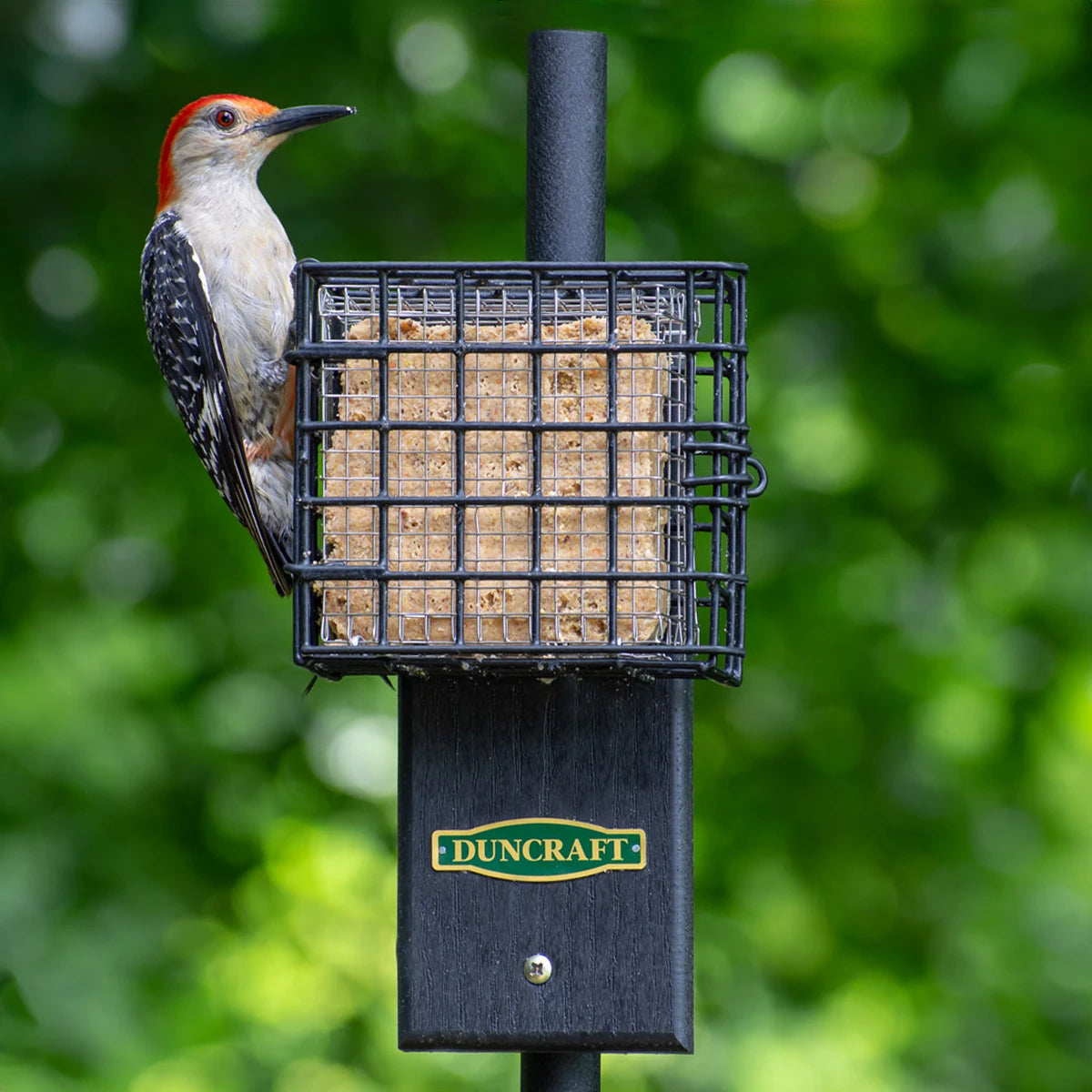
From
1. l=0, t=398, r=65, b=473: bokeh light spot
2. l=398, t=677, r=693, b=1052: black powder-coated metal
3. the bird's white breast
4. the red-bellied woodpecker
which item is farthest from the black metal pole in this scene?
l=0, t=398, r=65, b=473: bokeh light spot

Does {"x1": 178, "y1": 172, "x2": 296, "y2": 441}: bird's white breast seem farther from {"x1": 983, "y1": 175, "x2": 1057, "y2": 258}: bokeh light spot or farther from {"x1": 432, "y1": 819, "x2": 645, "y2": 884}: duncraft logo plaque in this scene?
{"x1": 983, "y1": 175, "x2": 1057, "y2": 258}: bokeh light spot

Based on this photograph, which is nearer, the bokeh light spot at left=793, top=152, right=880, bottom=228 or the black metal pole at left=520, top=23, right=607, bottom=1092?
the black metal pole at left=520, top=23, right=607, bottom=1092

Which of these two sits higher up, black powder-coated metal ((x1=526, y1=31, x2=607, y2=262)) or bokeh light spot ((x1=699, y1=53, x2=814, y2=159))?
bokeh light spot ((x1=699, y1=53, x2=814, y2=159))

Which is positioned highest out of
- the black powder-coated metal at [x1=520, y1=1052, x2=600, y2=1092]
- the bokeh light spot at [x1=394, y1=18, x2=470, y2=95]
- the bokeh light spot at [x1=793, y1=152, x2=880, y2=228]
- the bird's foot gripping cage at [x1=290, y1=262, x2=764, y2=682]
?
the bokeh light spot at [x1=394, y1=18, x2=470, y2=95]

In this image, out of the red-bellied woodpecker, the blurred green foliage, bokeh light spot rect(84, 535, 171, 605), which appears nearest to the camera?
the red-bellied woodpecker

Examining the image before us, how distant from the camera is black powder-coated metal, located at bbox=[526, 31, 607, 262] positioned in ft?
8.95

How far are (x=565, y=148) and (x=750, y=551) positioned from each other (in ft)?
8.65

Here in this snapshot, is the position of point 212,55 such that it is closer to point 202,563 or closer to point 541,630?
point 202,563

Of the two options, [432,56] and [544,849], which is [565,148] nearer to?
[544,849]

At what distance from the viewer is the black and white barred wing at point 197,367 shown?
135 inches

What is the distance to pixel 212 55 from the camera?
475cm

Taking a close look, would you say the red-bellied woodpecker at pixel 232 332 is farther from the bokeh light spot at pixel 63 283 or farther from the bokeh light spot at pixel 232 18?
the bokeh light spot at pixel 63 283

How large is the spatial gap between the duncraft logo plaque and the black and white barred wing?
0.93m

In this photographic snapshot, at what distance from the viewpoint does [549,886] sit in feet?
8.86
